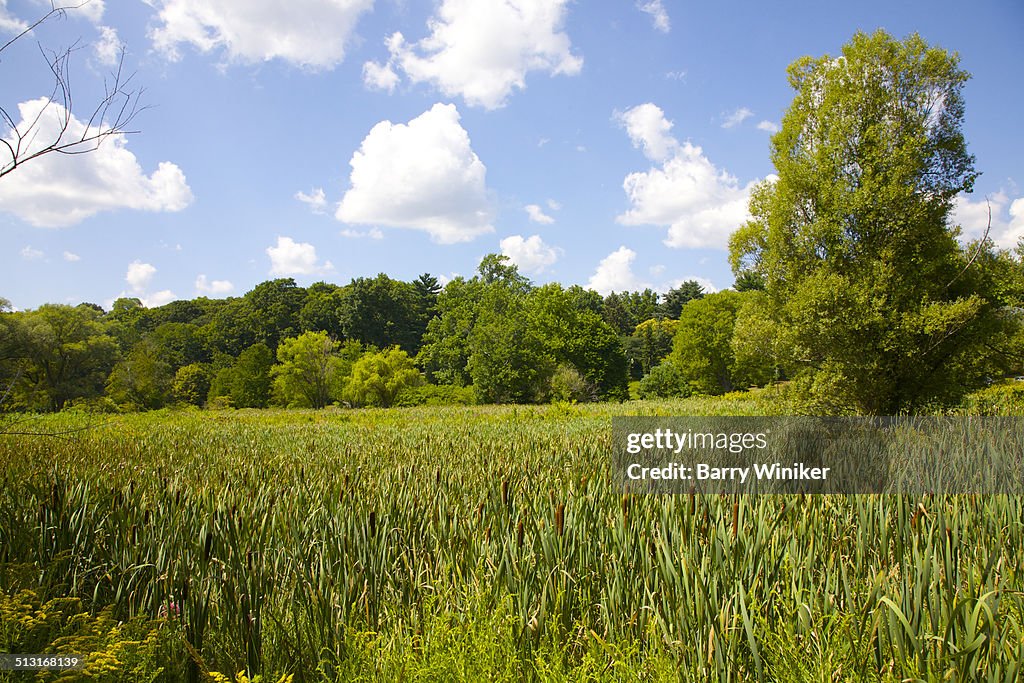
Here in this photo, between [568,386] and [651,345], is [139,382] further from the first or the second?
[651,345]

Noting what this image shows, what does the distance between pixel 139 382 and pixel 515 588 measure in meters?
41.0

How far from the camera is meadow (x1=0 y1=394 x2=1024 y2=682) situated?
177 cm

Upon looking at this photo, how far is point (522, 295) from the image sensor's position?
37.9 meters

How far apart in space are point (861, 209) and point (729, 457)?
6.37m

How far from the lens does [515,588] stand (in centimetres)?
240

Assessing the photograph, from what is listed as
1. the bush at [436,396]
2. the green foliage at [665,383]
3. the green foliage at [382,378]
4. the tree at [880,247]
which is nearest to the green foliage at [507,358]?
the bush at [436,396]

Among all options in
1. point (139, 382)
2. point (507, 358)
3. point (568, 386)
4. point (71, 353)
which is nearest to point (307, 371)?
point (139, 382)

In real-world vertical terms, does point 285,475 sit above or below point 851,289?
below

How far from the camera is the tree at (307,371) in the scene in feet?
133

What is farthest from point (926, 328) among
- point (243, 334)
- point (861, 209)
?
point (243, 334)

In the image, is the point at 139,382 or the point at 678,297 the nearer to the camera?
the point at 139,382

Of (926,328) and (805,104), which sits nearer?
(926,328)

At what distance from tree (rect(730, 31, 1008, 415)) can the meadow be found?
7.43 m

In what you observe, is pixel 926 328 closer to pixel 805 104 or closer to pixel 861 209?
pixel 861 209
